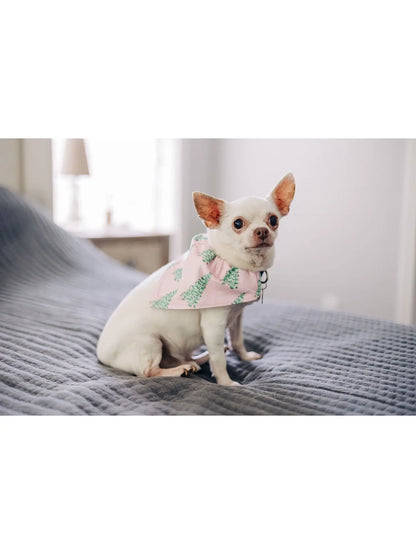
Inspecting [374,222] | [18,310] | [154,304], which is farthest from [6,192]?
[374,222]

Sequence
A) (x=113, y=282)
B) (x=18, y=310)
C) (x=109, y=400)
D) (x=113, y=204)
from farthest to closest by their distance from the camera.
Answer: (x=113, y=204) < (x=113, y=282) < (x=18, y=310) < (x=109, y=400)

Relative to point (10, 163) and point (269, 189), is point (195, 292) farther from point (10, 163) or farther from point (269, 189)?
point (269, 189)

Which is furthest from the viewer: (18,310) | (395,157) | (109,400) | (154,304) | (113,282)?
(395,157)

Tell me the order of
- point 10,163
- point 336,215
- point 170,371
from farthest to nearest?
point 336,215 < point 10,163 < point 170,371

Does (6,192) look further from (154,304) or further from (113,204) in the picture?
(113,204)

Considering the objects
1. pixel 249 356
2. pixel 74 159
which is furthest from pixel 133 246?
pixel 249 356

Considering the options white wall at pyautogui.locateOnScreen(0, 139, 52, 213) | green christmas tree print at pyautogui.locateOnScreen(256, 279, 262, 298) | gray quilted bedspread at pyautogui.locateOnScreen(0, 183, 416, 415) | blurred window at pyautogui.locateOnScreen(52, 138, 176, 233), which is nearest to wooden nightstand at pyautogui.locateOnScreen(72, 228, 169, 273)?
white wall at pyautogui.locateOnScreen(0, 139, 52, 213)

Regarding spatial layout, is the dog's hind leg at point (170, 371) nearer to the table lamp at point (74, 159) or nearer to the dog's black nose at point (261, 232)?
the dog's black nose at point (261, 232)

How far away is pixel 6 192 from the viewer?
5.81ft

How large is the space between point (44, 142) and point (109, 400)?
173 centimetres

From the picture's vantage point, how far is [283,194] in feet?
3.08

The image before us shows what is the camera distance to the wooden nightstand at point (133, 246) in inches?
93.9

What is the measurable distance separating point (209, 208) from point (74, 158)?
1.72 meters

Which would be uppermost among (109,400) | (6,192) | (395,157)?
(395,157)
